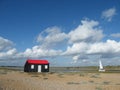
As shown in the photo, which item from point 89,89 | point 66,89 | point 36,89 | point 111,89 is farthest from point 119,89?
point 36,89

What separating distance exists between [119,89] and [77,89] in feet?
14.2

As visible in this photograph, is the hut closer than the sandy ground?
No

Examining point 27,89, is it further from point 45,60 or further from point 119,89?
point 45,60

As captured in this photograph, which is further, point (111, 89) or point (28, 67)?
point (28, 67)

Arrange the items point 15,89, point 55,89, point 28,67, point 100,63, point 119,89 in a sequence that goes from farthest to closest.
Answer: point 100,63 < point 28,67 < point 119,89 < point 55,89 < point 15,89

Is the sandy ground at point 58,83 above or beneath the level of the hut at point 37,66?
beneath

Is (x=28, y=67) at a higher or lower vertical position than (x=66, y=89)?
higher

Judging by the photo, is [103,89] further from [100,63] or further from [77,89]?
[100,63]

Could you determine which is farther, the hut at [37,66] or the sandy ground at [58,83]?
the hut at [37,66]

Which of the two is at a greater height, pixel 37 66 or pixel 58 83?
pixel 37 66

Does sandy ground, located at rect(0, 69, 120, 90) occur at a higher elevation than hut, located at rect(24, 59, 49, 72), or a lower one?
lower

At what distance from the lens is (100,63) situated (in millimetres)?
86000

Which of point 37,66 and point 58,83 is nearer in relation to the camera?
point 58,83

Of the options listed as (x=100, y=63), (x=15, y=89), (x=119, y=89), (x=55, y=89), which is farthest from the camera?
(x=100, y=63)
